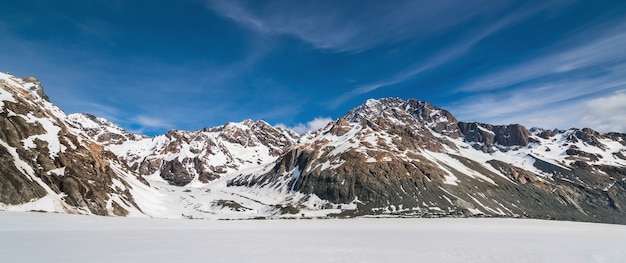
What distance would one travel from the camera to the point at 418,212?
196m

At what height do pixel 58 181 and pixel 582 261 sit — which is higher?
pixel 58 181

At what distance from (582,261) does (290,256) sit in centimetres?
2449

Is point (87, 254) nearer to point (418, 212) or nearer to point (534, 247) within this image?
point (534, 247)

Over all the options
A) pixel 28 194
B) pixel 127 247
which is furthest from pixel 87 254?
pixel 28 194

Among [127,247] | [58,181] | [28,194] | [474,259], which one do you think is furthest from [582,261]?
[58,181]

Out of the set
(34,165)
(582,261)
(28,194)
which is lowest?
(582,261)

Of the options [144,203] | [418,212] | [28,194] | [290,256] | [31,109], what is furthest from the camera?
[418,212]

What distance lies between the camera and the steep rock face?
98.4m

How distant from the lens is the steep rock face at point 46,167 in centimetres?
9844

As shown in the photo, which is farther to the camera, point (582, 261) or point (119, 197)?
point (119, 197)

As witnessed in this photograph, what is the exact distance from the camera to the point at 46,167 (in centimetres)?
11688

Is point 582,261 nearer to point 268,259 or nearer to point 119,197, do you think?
point 268,259

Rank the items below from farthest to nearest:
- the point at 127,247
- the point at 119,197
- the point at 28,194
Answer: the point at 119,197 < the point at 28,194 < the point at 127,247

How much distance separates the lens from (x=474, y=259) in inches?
1157
